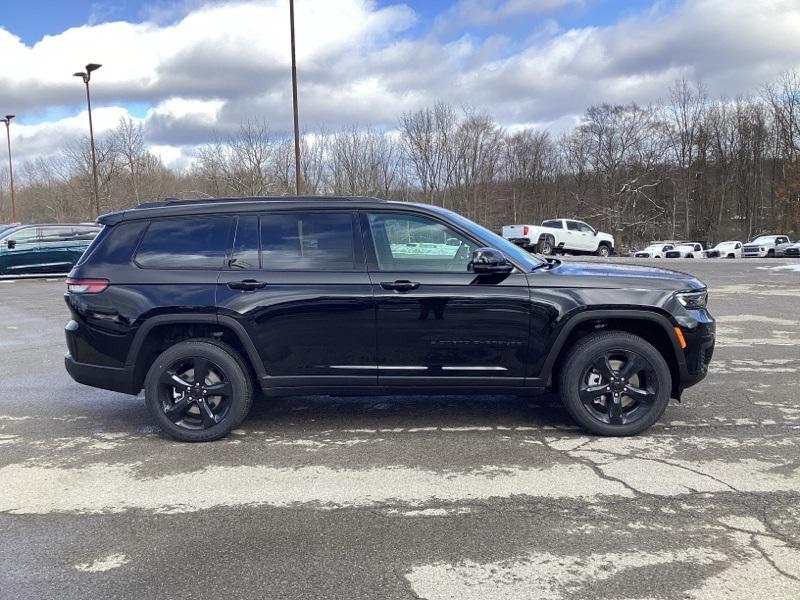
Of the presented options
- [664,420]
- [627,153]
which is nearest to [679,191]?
[627,153]

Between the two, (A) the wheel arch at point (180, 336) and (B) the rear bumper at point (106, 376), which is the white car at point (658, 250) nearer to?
(A) the wheel arch at point (180, 336)

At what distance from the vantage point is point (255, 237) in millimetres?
4879

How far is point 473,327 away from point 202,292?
2085 millimetres

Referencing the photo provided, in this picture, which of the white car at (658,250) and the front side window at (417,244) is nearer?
the front side window at (417,244)

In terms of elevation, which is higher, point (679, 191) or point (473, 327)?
point (679, 191)

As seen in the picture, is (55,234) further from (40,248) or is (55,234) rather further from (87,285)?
(87,285)

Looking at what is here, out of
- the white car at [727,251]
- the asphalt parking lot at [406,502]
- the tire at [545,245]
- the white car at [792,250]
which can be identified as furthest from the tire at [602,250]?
the asphalt parking lot at [406,502]

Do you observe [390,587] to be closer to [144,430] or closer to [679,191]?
[144,430]

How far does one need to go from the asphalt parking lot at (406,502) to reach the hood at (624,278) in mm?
1168

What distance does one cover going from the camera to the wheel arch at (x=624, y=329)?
4664 millimetres

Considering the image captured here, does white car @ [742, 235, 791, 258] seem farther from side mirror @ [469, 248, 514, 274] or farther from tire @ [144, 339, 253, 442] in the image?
tire @ [144, 339, 253, 442]

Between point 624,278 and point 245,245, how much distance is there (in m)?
2.94

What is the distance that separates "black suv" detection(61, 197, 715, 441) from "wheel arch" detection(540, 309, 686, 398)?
1 centimetres

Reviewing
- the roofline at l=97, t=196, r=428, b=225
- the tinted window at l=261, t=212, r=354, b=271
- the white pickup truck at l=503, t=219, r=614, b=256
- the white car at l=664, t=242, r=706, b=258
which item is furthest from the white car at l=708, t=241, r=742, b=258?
the tinted window at l=261, t=212, r=354, b=271
